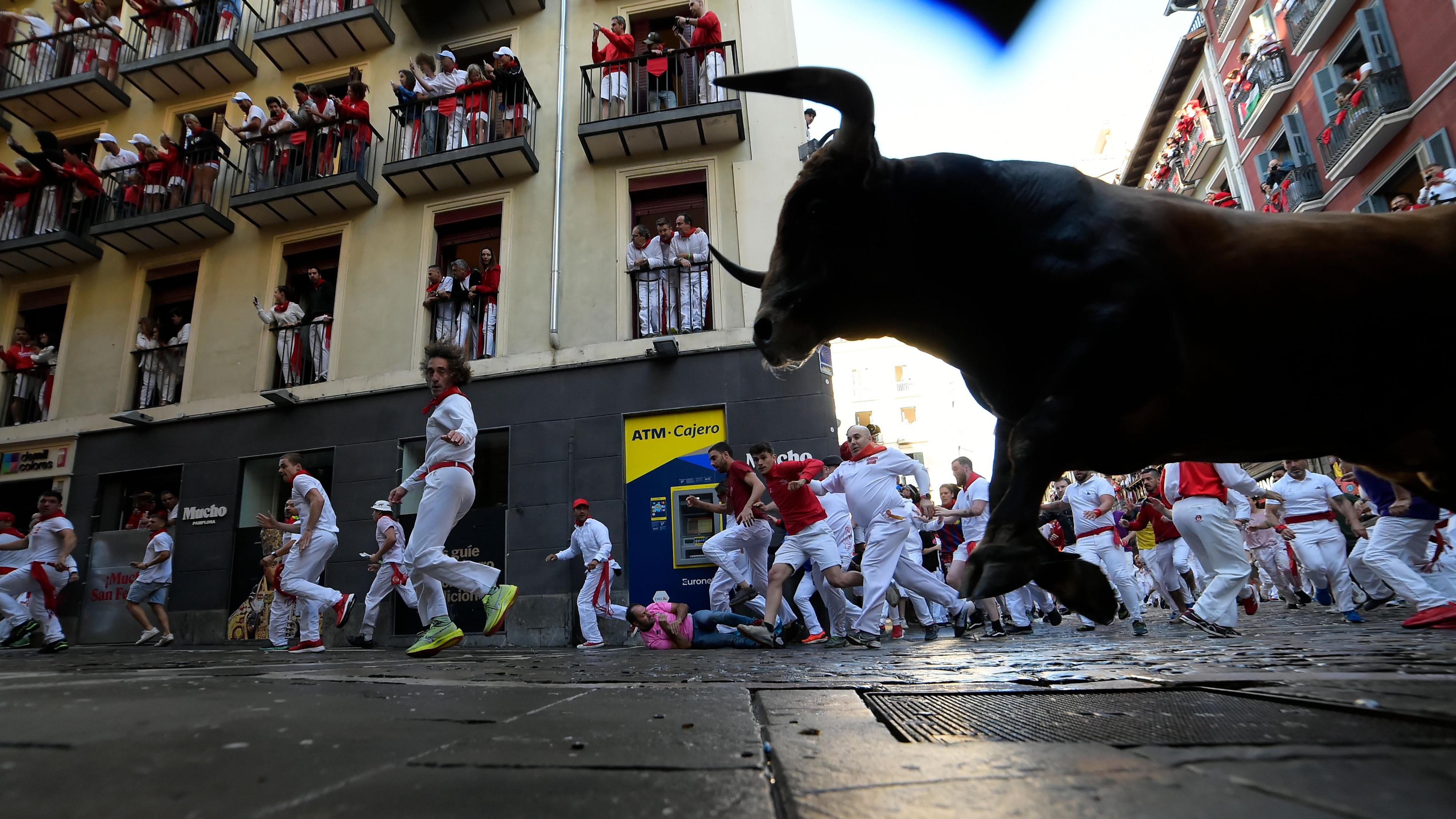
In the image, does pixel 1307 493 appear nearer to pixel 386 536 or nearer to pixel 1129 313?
pixel 1129 313

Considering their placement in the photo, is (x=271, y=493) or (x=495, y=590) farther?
(x=271, y=493)

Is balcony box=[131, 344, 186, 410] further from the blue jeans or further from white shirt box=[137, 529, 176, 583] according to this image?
the blue jeans

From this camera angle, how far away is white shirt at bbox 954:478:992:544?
28.9 feet

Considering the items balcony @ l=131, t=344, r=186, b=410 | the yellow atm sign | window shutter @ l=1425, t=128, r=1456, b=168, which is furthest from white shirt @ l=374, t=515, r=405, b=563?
window shutter @ l=1425, t=128, r=1456, b=168

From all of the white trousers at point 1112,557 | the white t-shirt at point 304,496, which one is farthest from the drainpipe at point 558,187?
the white trousers at point 1112,557

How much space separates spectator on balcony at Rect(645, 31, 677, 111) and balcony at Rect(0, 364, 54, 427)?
13.9 meters

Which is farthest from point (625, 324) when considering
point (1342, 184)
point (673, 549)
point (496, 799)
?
point (1342, 184)

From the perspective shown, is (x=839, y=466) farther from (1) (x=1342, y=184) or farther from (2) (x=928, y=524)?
(1) (x=1342, y=184)

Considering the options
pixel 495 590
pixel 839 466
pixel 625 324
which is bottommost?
pixel 495 590

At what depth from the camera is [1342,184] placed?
1995 cm

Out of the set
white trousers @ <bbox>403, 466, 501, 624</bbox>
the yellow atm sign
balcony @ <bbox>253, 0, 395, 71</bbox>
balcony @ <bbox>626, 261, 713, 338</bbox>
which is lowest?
white trousers @ <bbox>403, 466, 501, 624</bbox>

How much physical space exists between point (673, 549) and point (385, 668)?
7310mm

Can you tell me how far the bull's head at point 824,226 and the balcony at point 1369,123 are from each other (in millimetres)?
21142

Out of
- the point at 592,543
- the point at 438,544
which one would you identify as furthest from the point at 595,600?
the point at 438,544
